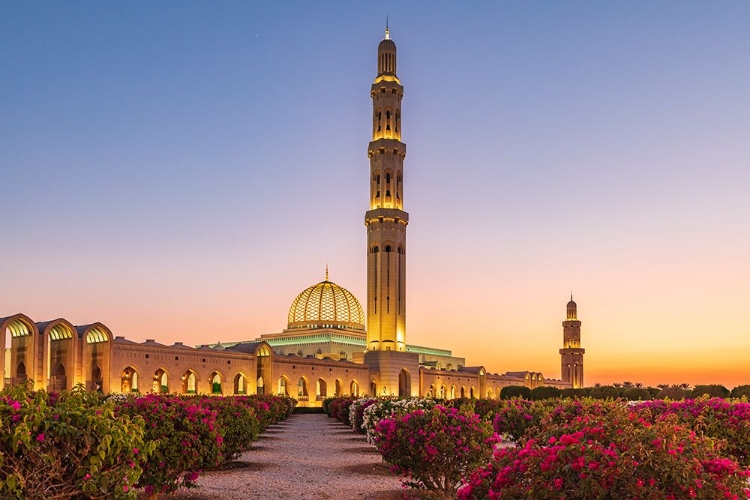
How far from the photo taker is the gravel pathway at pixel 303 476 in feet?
41.6

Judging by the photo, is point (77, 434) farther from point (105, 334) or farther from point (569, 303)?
point (569, 303)

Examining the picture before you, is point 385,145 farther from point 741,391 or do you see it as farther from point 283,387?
point 741,391

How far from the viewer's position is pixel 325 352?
69.3 m

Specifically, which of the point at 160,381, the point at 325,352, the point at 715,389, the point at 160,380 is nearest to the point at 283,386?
the point at 160,380

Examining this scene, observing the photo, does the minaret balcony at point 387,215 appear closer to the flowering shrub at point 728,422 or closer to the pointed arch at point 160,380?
the pointed arch at point 160,380

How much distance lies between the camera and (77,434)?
5.78 metres

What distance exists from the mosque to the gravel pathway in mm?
Result: 20522

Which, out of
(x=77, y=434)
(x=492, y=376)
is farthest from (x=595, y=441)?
(x=492, y=376)

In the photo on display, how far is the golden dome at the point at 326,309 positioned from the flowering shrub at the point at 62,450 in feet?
225

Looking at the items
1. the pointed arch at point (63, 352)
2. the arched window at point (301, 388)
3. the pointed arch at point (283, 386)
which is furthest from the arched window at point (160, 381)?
the arched window at point (301, 388)

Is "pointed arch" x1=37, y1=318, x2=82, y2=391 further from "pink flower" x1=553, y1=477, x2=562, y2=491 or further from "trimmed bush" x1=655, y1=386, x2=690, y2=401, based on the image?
"pink flower" x1=553, y1=477, x2=562, y2=491

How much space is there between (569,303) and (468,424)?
91327 mm

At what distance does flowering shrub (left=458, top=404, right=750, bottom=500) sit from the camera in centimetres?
437

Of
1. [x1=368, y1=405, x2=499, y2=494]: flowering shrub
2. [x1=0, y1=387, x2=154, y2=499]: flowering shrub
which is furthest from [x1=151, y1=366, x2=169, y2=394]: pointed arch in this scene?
[x1=0, y1=387, x2=154, y2=499]: flowering shrub
